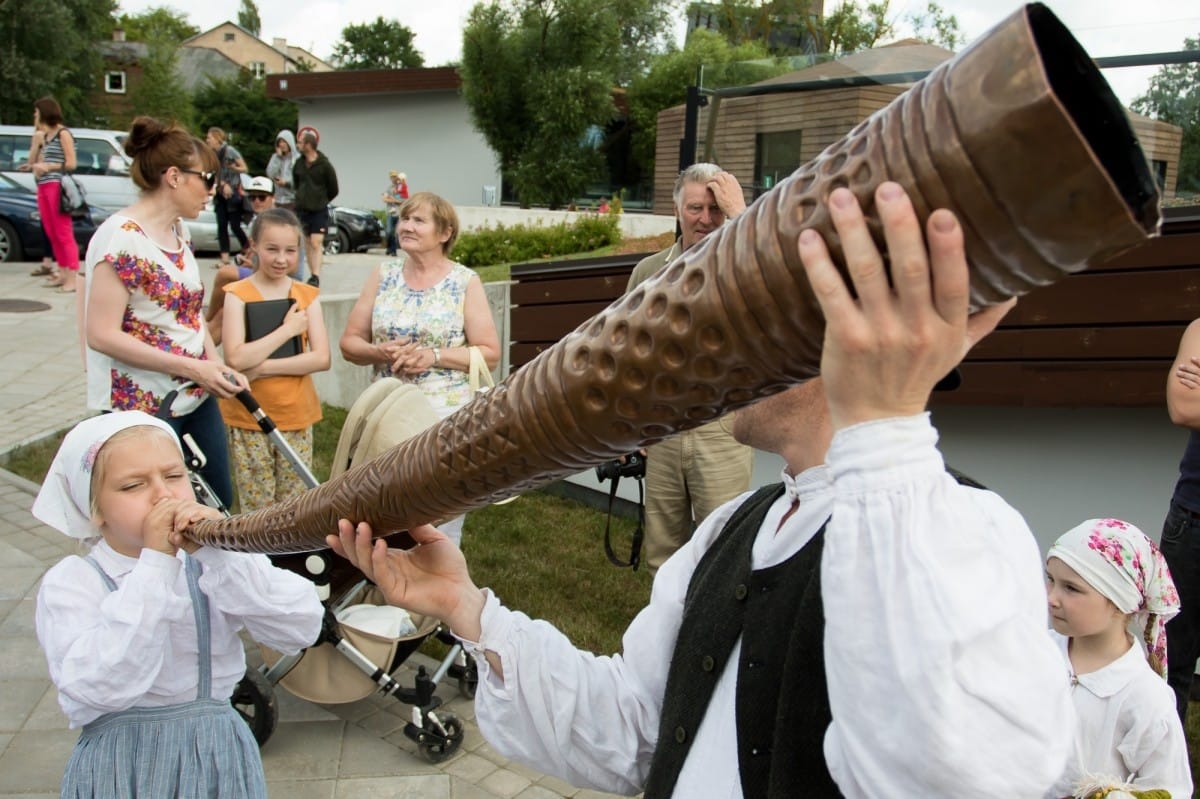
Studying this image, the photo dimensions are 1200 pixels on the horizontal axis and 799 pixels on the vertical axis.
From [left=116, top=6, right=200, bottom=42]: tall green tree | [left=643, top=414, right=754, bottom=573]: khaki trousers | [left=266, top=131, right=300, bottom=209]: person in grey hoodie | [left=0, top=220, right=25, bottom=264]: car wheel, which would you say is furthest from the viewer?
[left=116, top=6, right=200, bottom=42]: tall green tree

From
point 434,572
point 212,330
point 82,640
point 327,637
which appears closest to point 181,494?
point 82,640

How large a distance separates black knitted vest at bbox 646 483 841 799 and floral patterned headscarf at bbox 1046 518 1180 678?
5.99ft

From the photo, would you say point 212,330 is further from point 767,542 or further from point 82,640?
point 767,542

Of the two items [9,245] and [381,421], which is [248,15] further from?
[381,421]

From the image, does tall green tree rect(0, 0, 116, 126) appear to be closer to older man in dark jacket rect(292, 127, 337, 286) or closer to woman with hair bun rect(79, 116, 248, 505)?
older man in dark jacket rect(292, 127, 337, 286)

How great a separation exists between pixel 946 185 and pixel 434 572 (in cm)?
123

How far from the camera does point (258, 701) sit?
3.92m

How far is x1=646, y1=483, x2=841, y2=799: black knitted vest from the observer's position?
1.26 metres

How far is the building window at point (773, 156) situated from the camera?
5.32m

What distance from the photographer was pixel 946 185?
678 millimetres

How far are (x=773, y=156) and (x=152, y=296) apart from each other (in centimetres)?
332

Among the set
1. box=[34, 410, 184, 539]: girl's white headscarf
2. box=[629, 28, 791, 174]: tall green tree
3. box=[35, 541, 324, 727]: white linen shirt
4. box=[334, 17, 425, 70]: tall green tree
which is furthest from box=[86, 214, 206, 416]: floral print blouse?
box=[334, 17, 425, 70]: tall green tree

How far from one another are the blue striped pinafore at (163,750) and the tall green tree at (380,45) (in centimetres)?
8514

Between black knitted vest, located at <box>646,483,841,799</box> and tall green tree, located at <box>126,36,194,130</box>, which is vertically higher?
tall green tree, located at <box>126,36,194,130</box>
